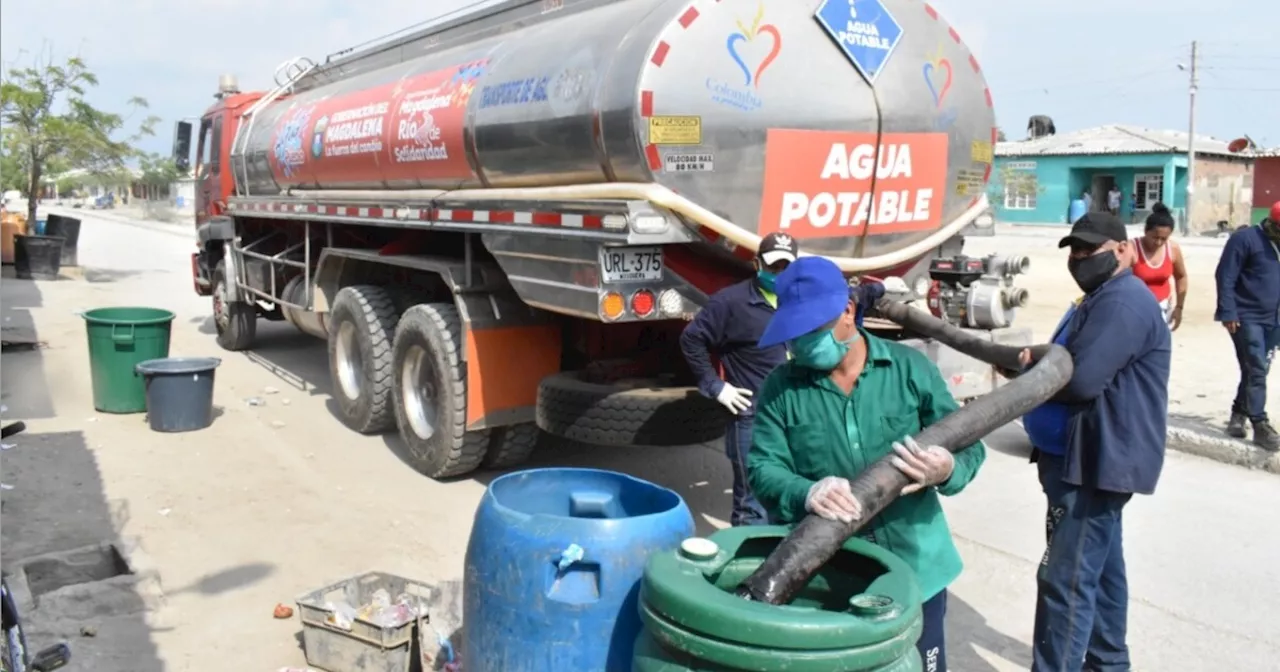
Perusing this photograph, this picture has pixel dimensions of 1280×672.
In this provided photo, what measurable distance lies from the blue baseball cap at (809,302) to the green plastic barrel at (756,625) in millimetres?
518

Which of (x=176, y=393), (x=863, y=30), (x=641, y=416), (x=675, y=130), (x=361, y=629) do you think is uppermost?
(x=863, y=30)

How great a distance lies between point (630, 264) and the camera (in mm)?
4723

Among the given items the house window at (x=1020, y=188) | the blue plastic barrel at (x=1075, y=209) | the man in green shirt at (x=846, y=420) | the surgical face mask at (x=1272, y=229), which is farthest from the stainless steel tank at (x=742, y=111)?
the house window at (x=1020, y=188)

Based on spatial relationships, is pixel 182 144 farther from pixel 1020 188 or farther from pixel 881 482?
pixel 1020 188

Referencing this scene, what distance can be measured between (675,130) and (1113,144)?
140 feet

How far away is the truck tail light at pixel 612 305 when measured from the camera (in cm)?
464

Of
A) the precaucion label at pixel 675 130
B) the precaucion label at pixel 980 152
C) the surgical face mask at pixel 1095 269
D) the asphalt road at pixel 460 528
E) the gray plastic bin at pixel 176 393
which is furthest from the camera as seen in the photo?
the gray plastic bin at pixel 176 393

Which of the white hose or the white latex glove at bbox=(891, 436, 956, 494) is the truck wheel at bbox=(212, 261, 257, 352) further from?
the white latex glove at bbox=(891, 436, 956, 494)

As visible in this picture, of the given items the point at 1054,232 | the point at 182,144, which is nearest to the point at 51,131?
the point at 182,144

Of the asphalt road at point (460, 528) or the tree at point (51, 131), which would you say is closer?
→ the asphalt road at point (460, 528)

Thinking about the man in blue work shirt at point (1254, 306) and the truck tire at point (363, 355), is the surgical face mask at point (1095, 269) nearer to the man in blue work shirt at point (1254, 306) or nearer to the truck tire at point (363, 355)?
the man in blue work shirt at point (1254, 306)

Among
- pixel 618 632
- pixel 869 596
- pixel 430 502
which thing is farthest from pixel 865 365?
pixel 430 502

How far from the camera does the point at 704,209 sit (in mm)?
4738

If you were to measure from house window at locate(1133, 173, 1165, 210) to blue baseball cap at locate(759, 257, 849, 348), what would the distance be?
42590 mm
